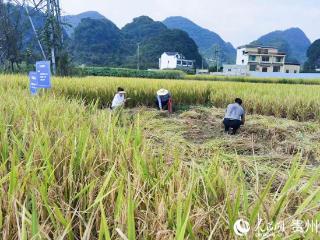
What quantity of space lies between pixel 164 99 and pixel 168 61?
5658cm

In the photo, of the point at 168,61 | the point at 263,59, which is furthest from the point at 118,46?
the point at 263,59

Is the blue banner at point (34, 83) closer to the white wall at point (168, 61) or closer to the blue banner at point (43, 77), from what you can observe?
the blue banner at point (43, 77)

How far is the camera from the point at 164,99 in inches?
372

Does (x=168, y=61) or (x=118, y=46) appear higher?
(x=118, y=46)

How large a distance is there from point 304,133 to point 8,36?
60.0 feet

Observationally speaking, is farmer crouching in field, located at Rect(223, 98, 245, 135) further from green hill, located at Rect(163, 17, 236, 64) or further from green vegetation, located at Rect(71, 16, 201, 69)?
green hill, located at Rect(163, 17, 236, 64)

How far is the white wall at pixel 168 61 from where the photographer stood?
63750mm

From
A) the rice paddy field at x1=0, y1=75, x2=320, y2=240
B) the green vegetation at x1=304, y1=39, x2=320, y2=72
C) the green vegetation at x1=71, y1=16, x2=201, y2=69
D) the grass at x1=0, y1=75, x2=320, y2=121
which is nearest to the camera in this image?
the rice paddy field at x1=0, y1=75, x2=320, y2=240

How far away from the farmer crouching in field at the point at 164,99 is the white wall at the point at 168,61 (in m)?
53.9

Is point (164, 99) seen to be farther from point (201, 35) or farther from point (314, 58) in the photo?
point (201, 35)

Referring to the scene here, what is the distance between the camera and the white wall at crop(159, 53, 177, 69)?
2510 inches

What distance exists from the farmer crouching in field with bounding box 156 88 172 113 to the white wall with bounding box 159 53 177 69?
53935 mm

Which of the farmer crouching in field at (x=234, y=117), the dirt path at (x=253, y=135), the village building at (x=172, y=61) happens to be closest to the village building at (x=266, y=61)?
the village building at (x=172, y=61)

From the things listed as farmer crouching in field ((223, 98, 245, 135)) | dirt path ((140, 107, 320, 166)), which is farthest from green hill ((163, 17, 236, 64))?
farmer crouching in field ((223, 98, 245, 135))
